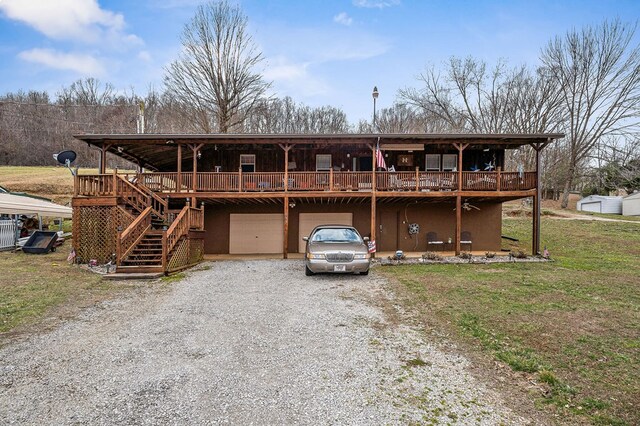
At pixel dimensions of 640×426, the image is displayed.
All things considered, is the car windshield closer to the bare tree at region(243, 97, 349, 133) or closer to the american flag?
the american flag

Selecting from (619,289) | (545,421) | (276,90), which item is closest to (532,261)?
(619,289)

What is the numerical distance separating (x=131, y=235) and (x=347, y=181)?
872cm

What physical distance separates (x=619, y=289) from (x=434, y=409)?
27.0ft

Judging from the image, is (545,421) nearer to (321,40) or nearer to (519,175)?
(519,175)

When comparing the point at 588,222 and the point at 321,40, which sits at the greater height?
the point at 321,40

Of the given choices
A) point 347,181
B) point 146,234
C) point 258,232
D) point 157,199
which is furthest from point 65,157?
point 347,181

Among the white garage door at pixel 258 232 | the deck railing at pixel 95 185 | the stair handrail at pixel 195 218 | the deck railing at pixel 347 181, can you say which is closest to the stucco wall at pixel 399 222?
the white garage door at pixel 258 232

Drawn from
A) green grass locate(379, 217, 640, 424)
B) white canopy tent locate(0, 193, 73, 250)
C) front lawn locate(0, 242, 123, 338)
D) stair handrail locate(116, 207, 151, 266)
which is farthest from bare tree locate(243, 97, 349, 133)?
green grass locate(379, 217, 640, 424)

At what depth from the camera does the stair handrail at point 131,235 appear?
36.1ft

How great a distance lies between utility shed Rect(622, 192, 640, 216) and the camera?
33062 mm

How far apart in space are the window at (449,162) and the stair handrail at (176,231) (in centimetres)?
1284

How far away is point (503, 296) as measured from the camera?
8.25 metres

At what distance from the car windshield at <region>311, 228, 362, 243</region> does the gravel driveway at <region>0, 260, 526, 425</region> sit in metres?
3.84

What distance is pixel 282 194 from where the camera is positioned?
15352 millimetres
